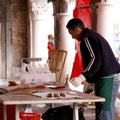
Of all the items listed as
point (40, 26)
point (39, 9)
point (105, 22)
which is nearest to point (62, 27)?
point (105, 22)

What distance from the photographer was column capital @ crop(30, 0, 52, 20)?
11.4 metres

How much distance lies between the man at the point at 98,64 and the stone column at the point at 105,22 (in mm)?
1907

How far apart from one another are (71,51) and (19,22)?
Answer: 611cm

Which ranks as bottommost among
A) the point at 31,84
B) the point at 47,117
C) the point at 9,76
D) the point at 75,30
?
the point at 9,76

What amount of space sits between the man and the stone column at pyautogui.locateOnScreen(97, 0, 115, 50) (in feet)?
6.25

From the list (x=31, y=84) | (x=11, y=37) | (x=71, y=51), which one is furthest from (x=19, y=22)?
(x=31, y=84)

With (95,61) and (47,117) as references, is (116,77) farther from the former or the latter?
(47,117)

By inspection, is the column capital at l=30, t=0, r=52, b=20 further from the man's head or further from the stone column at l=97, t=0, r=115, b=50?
the man's head

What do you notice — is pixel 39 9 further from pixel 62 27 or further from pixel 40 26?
pixel 62 27

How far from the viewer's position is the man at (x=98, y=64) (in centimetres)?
342

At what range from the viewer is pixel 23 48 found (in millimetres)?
13453

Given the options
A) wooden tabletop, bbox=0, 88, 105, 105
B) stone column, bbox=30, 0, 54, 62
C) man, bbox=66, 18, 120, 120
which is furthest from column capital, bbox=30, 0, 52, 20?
wooden tabletop, bbox=0, 88, 105, 105

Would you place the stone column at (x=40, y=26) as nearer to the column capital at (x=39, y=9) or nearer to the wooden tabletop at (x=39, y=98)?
the column capital at (x=39, y=9)

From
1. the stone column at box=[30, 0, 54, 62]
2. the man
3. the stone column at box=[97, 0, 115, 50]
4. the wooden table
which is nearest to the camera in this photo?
the wooden table
